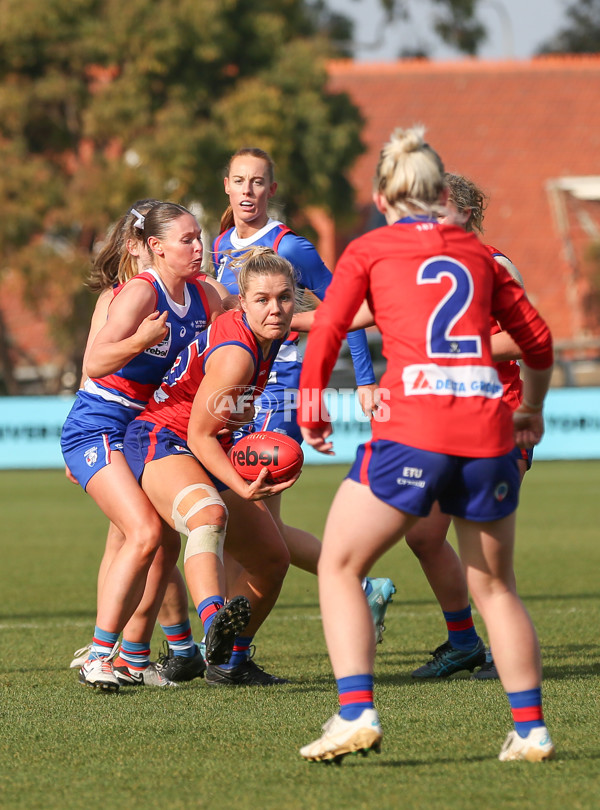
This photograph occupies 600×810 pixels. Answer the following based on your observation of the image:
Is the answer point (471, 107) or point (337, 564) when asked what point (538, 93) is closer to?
point (471, 107)

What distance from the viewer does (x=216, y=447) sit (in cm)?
496

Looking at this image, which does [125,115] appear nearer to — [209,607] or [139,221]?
[139,221]

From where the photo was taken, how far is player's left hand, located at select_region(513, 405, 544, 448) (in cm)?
415

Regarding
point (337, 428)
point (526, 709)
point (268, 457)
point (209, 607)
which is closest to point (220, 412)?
point (268, 457)

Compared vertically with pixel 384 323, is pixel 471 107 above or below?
above

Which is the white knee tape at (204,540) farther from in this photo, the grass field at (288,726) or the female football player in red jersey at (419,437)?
the female football player in red jersey at (419,437)

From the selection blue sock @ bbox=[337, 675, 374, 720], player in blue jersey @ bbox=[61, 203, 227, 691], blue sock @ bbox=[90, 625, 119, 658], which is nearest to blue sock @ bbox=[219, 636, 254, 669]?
player in blue jersey @ bbox=[61, 203, 227, 691]

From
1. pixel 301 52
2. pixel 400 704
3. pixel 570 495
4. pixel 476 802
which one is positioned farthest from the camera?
pixel 301 52

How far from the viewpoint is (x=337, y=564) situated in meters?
3.87

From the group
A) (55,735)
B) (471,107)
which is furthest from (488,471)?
(471,107)

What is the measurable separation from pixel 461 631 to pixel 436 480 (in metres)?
2.09

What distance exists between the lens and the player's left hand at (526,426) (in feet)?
13.6

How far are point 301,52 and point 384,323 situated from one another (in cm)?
2671

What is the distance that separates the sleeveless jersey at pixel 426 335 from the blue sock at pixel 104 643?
6.20ft
